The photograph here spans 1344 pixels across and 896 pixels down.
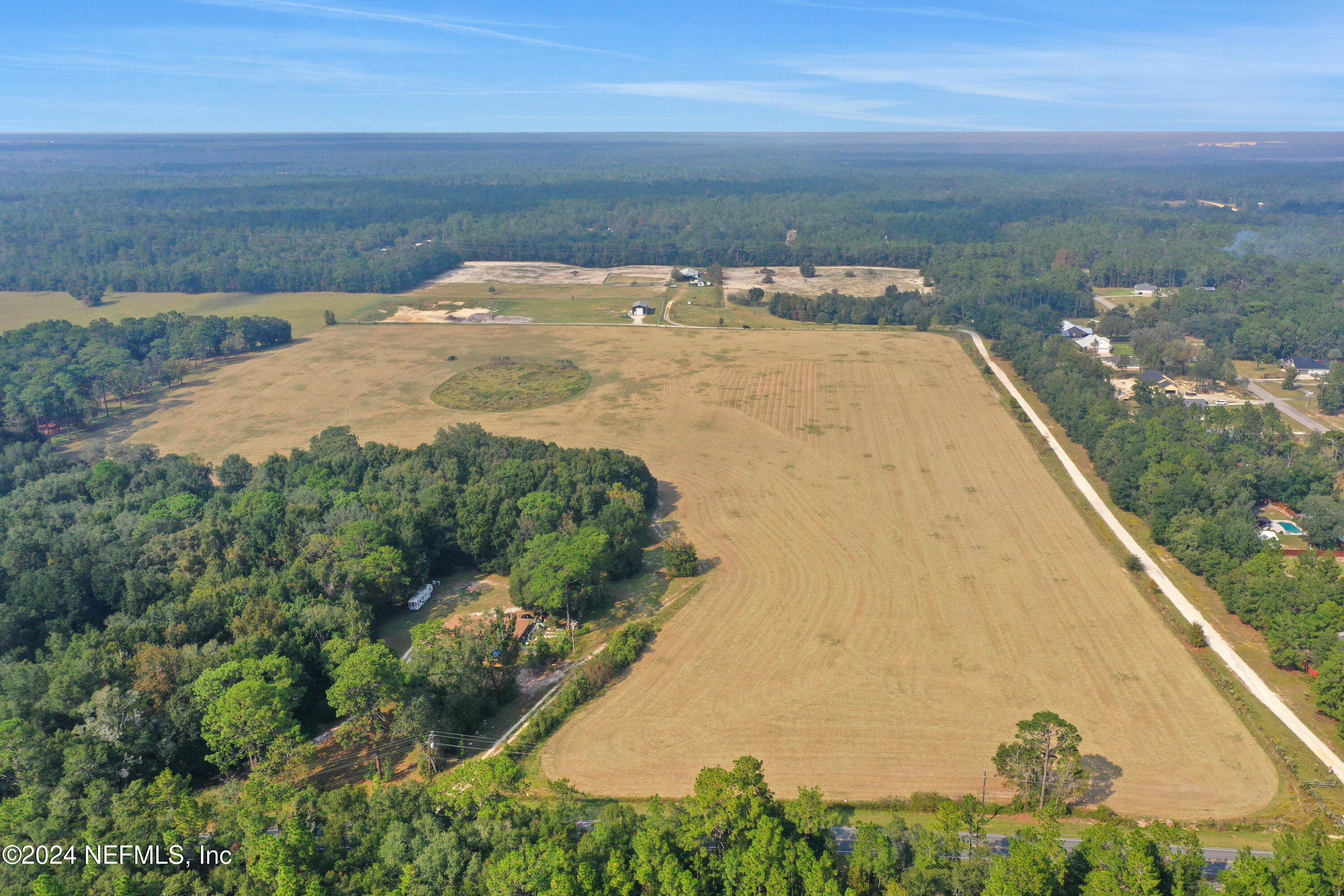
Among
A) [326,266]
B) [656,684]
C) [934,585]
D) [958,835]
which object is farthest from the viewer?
[326,266]

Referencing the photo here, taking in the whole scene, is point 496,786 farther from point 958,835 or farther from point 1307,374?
point 1307,374

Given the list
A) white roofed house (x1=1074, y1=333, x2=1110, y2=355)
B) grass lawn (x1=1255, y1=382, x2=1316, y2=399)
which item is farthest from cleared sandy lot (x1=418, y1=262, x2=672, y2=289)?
grass lawn (x1=1255, y1=382, x2=1316, y2=399)

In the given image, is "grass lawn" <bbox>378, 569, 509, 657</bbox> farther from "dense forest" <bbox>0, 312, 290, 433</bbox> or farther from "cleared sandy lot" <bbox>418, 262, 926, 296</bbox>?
"cleared sandy lot" <bbox>418, 262, 926, 296</bbox>

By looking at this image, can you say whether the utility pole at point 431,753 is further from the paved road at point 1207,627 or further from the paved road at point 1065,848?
the paved road at point 1207,627

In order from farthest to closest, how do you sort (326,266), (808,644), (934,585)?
(326,266), (934,585), (808,644)

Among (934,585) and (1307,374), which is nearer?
(934,585)

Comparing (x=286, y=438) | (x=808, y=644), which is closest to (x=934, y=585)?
(x=808, y=644)
